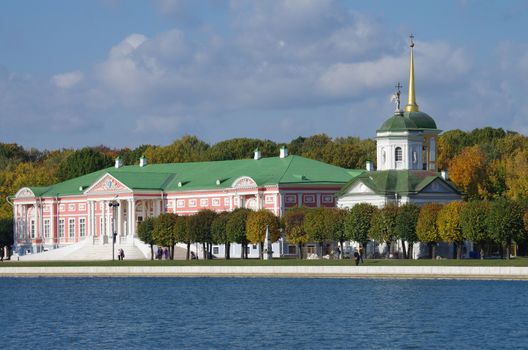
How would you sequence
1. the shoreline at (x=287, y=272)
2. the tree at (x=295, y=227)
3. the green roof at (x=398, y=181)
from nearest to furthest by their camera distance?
the shoreline at (x=287, y=272) < the tree at (x=295, y=227) < the green roof at (x=398, y=181)

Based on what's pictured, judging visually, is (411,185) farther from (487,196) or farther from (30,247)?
(30,247)

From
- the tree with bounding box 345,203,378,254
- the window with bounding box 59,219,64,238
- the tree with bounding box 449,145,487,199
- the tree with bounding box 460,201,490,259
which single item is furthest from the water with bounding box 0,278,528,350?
the window with bounding box 59,219,64,238

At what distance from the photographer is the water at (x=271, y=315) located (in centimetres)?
5350

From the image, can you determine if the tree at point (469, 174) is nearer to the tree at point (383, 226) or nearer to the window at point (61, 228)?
the tree at point (383, 226)

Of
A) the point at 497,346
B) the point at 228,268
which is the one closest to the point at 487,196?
the point at 228,268

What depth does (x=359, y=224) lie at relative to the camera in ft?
320

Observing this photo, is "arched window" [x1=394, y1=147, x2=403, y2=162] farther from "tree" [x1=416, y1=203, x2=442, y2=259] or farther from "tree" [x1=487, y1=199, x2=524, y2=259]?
"tree" [x1=487, y1=199, x2=524, y2=259]

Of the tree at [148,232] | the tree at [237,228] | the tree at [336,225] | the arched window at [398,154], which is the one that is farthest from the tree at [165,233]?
the arched window at [398,154]

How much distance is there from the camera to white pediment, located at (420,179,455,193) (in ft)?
347

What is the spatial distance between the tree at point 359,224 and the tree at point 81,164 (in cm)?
5321

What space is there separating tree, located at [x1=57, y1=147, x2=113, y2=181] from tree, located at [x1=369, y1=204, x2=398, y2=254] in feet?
181

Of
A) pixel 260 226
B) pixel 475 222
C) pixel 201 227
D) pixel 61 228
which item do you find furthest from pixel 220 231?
pixel 61 228

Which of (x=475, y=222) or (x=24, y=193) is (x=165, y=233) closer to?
Answer: (x=475, y=222)

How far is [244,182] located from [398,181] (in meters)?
14.7
